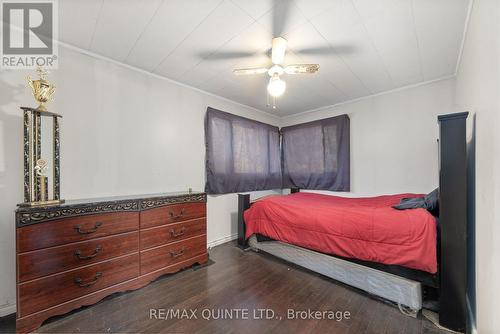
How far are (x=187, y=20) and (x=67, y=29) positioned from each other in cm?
111

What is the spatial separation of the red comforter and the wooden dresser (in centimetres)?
117

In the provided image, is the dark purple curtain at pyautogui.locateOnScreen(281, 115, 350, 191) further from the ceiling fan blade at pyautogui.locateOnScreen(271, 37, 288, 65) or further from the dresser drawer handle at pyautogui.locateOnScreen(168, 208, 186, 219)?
the dresser drawer handle at pyautogui.locateOnScreen(168, 208, 186, 219)

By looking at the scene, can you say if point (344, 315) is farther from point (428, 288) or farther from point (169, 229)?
point (169, 229)

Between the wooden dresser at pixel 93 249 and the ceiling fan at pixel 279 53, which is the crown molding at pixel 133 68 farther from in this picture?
the wooden dresser at pixel 93 249

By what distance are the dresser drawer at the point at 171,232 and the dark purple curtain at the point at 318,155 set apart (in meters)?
2.30

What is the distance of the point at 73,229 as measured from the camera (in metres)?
1.59

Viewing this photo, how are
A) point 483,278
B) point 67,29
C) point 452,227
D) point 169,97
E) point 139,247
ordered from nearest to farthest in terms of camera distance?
point 483,278, point 452,227, point 67,29, point 139,247, point 169,97

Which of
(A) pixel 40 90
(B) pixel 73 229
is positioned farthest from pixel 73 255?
(A) pixel 40 90

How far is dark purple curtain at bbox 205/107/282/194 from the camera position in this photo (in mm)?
3094

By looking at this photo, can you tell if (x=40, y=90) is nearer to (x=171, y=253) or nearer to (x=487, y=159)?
(x=171, y=253)

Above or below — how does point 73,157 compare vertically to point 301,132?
below

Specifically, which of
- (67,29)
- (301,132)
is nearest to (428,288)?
(301,132)

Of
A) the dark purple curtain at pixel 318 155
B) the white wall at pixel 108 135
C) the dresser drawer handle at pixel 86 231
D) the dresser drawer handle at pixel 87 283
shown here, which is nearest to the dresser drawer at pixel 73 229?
the dresser drawer handle at pixel 86 231

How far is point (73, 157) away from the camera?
194cm
